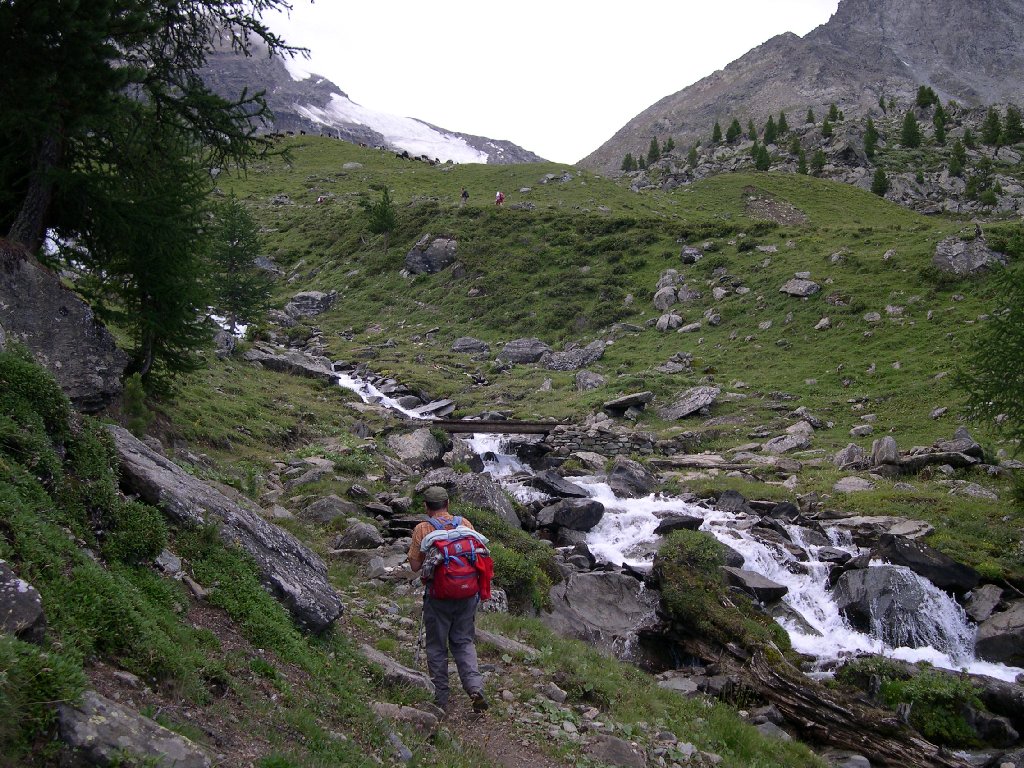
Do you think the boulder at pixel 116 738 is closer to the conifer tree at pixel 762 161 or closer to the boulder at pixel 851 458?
A: the boulder at pixel 851 458

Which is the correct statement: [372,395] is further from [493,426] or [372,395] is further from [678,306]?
[678,306]

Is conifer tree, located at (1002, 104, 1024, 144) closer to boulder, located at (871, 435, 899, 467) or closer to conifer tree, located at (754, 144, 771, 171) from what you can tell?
conifer tree, located at (754, 144, 771, 171)

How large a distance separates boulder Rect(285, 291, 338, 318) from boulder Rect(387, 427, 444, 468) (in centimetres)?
3214

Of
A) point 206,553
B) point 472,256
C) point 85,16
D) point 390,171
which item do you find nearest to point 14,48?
point 85,16

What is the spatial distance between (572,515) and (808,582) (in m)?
6.27

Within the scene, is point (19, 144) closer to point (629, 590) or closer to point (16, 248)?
point (16, 248)

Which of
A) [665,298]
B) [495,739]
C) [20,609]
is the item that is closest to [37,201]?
[20,609]

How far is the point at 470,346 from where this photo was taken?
41.6m

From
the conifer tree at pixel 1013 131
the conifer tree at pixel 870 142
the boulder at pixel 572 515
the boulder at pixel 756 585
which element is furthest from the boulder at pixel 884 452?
the conifer tree at pixel 1013 131

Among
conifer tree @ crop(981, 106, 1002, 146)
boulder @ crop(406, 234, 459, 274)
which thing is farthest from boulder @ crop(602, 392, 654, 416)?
conifer tree @ crop(981, 106, 1002, 146)

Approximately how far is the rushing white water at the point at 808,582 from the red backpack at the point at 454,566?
31.4 feet

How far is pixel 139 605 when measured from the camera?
5641 millimetres

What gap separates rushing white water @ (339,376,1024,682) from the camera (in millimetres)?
13648

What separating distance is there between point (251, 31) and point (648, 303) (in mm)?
33462
